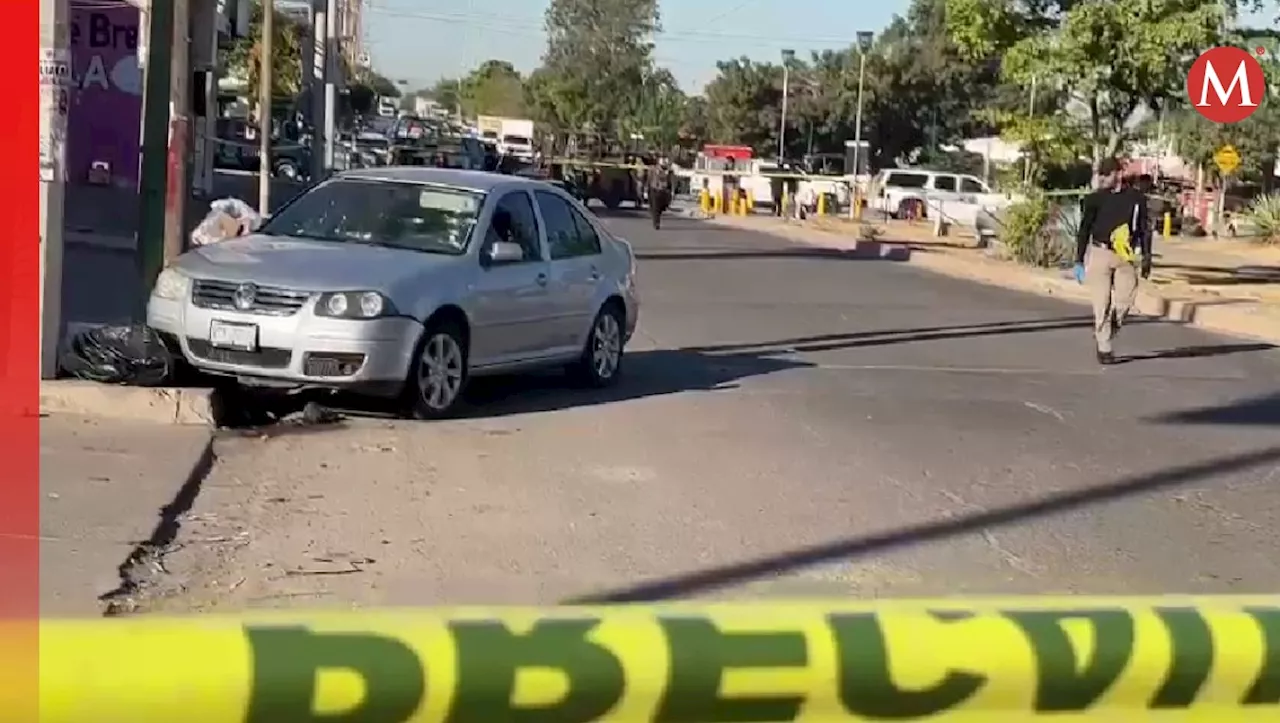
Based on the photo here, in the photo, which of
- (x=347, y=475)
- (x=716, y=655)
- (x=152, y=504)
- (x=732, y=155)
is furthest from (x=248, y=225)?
(x=732, y=155)

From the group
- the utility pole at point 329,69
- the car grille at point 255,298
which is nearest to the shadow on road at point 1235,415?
the car grille at point 255,298

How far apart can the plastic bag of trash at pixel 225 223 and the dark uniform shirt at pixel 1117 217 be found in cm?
746

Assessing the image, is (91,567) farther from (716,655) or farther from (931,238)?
(931,238)

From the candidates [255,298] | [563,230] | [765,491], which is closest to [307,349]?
[255,298]

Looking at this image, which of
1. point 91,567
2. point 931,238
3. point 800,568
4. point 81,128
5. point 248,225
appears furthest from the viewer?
point 931,238

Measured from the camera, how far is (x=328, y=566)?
752cm

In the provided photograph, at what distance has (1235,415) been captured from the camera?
14.0 metres

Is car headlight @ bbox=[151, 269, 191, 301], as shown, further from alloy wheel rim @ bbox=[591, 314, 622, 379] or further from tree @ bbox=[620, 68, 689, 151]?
tree @ bbox=[620, 68, 689, 151]

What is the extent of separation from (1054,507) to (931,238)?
113 feet

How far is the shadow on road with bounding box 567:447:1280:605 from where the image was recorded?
7336mm

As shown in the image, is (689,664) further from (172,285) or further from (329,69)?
(329,69)

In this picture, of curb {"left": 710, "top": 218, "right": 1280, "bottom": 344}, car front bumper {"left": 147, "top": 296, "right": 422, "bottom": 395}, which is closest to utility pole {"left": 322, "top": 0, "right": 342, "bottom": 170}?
curb {"left": 710, "top": 218, "right": 1280, "bottom": 344}

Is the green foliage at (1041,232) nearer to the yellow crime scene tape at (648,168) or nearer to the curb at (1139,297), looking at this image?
the curb at (1139,297)

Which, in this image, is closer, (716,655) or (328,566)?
(716,655)
